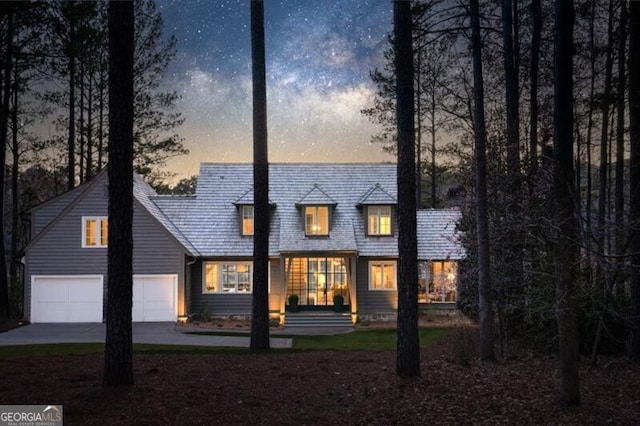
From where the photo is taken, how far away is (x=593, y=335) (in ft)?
45.2

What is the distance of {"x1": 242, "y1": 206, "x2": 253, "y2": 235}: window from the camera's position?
26891mm

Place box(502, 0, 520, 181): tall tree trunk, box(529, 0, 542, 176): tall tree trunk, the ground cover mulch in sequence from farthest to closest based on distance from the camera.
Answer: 1. box(529, 0, 542, 176): tall tree trunk
2. box(502, 0, 520, 181): tall tree trunk
3. the ground cover mulch

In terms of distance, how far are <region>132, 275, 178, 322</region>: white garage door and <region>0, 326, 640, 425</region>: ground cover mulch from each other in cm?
1134

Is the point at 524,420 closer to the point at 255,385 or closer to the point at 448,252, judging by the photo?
the point at 255,385

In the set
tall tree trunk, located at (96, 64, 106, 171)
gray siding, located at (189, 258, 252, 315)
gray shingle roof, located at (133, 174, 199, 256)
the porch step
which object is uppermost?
tall tree trunk, located at (96, 64, 106, 171)

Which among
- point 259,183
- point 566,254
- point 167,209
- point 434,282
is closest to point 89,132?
point 167,209

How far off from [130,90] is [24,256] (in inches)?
734

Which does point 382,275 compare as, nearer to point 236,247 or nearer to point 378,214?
point 378,214

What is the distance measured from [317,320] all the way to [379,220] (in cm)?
585

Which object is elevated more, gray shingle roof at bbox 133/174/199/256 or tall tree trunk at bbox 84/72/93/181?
tall tree trunk at bbox 84/72/93/181

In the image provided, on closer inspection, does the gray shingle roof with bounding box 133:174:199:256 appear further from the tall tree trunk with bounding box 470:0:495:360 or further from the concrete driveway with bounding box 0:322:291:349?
the tall tree trunk with bounding box 470:0:495:360

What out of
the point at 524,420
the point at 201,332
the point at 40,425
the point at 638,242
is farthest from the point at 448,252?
the point at 40,425

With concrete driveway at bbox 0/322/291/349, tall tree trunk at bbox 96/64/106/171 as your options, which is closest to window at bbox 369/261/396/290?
concrete driveway at bbox 0/322/291/349

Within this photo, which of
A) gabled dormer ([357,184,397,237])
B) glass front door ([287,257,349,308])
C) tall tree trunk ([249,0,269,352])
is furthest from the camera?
gabled dormer ([357,184,397,237])
